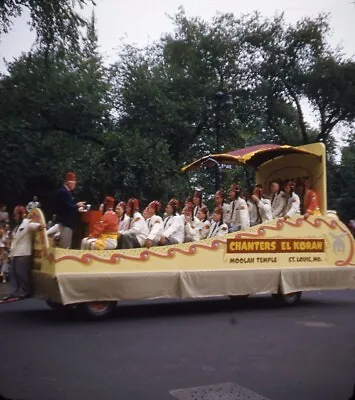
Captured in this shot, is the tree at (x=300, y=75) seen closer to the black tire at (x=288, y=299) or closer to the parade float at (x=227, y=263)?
the parade float at (x=227, y=263)

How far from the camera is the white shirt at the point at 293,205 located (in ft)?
32.9

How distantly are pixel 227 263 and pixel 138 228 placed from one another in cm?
158

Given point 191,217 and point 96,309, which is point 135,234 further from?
point 191,217

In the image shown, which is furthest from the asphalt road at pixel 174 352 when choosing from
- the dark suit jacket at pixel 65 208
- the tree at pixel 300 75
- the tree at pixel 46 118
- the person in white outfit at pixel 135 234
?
the tree at pixel 300 75

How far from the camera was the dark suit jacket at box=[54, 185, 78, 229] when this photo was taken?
27.5 feet

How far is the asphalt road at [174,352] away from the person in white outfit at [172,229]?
1206 millimetres

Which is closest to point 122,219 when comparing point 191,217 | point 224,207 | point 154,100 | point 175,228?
point 175,228

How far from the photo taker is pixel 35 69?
31.1 feet

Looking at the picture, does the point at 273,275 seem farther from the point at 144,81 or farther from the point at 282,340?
the point at 144,81

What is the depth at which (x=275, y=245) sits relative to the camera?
9727mm

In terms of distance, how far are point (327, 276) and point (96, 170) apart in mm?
5859

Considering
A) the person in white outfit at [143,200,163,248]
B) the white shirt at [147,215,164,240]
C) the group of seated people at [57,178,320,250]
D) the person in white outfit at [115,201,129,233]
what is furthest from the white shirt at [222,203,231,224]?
the person in white outfit at [115,201,129,233]

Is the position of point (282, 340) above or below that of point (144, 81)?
below

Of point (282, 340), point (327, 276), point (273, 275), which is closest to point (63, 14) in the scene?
point (282, 340)
